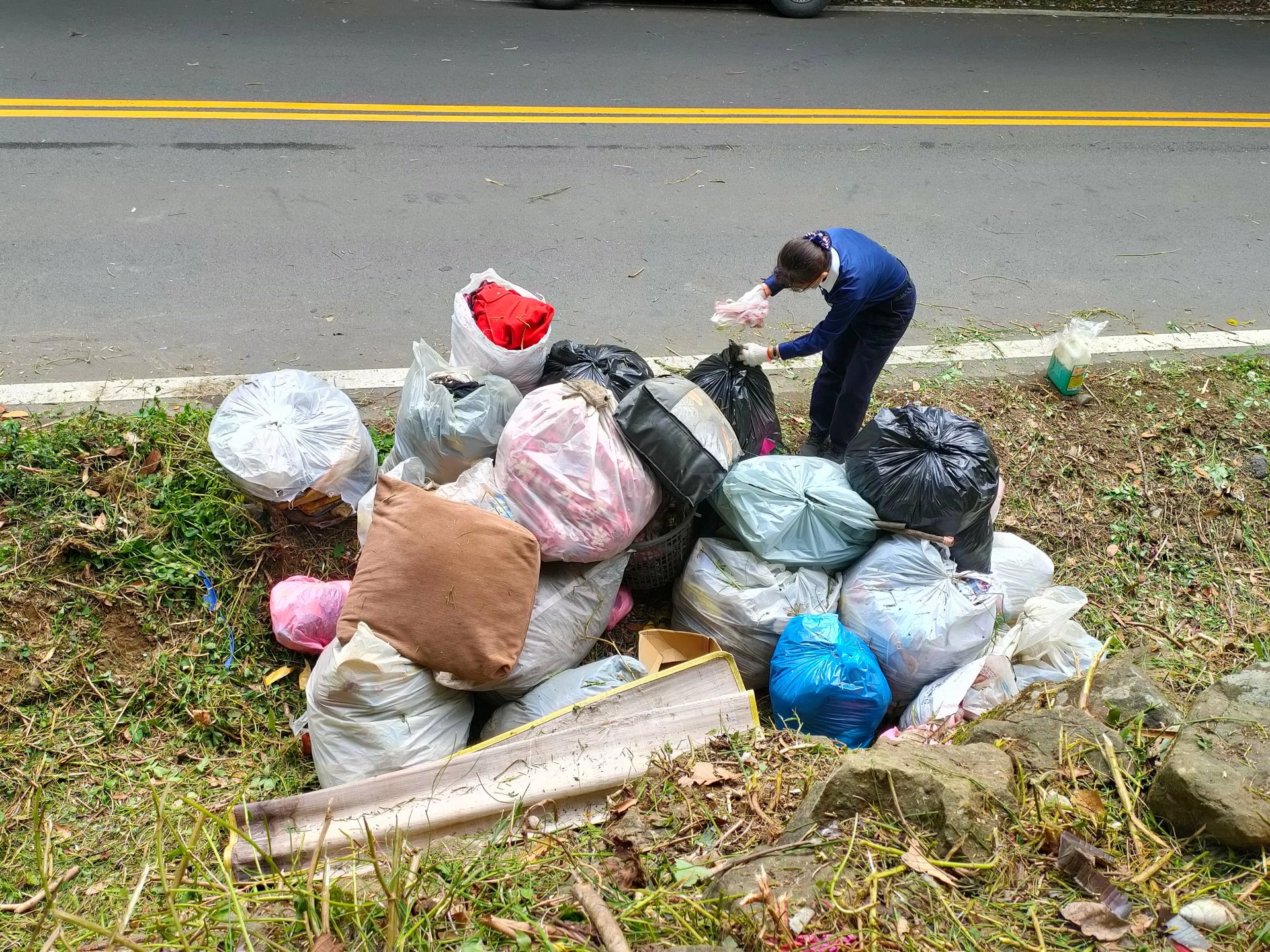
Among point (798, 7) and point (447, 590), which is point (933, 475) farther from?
point (798, 7)

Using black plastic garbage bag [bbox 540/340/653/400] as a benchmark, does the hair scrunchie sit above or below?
above

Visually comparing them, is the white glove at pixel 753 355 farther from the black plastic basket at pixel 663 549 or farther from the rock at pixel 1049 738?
the rock at pixel 1049 738

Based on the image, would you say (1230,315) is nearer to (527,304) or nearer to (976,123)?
(976,123)

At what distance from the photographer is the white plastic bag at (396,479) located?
304 centimetres

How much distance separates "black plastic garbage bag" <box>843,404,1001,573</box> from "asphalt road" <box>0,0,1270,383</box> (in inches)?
57.0

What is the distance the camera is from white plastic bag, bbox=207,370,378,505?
3141 millimetres

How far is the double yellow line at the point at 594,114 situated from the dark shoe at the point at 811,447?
3386 mm

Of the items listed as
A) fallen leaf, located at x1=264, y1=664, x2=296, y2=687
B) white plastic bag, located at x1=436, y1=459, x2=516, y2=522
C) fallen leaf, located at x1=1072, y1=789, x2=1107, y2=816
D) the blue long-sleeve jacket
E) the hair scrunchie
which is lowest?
fallen leaf, located at x1=264, y1=664, x2=296, y2=687

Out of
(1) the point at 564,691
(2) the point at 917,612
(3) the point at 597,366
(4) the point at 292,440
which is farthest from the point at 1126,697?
(4) the point at 292,440

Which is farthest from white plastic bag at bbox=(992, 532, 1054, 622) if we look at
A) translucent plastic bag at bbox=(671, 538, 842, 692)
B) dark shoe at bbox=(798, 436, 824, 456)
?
dark shoe at bbox=(798, 436, 824, 456)

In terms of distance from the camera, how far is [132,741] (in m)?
2.78

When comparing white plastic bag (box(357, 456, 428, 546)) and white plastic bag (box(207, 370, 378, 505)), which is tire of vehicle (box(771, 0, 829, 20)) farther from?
white plastic bag (box(357, 456, 428, 546))

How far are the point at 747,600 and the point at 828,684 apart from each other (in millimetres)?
419

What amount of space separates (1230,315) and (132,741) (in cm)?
576
